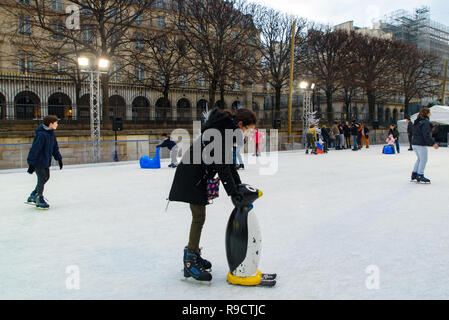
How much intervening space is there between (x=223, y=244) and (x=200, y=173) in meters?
1.59

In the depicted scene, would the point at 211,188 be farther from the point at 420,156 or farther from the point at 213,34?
the point at 213,34

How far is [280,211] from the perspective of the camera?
6363 millimetres

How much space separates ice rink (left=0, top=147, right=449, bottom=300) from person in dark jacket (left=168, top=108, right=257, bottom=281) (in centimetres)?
65

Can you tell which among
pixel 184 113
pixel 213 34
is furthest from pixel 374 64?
pixel 184 113

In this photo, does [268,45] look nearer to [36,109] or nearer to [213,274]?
[36,109]

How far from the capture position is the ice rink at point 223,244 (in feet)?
10.7

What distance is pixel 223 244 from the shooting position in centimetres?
457

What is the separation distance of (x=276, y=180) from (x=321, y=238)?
546cm

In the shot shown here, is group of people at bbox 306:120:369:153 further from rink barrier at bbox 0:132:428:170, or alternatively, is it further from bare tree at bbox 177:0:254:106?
rink barrier at bbox 0:132:428:170

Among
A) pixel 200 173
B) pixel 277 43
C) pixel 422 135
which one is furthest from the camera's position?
pixel 277 43

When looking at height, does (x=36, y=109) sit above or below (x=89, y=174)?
above

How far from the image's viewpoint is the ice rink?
325 cm

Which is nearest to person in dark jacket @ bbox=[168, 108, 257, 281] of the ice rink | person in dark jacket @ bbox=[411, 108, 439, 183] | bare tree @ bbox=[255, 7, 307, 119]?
the ice rink
